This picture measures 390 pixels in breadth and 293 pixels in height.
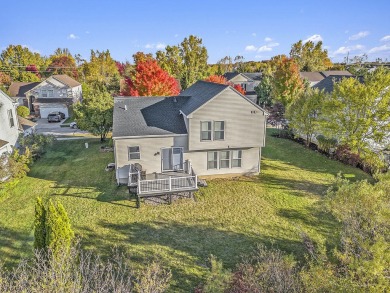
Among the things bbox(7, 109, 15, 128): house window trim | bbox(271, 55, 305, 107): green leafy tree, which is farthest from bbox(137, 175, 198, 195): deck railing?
bbox(271, 55, 305, 107): green leafy tree

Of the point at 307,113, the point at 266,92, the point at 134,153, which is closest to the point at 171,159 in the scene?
the point at 134,153

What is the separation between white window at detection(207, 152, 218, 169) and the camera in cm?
1850

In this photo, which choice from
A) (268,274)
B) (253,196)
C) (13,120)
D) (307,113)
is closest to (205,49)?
(307,113)

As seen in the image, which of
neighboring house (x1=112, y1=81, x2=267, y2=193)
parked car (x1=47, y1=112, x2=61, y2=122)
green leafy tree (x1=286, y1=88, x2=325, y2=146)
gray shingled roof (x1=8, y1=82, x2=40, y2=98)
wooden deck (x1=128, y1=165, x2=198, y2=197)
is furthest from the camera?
gray shingled roof (x1=8, y1=82, x2=40, y2=98)

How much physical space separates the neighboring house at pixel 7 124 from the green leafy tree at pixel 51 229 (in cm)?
1332

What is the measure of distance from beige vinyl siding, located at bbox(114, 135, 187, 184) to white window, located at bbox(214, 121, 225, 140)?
207cm

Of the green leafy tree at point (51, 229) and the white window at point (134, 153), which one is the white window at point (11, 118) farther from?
the green leafy tree at point (51, 229)

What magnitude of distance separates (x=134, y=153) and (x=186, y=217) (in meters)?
5.65

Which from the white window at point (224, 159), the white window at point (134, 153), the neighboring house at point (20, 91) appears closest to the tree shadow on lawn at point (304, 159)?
the white window at point (224, 159)

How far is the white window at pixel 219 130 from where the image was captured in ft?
58.0

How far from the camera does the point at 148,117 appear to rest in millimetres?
18875

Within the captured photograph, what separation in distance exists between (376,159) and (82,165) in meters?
22.8

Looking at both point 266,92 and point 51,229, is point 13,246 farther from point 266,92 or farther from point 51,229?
point 266,92

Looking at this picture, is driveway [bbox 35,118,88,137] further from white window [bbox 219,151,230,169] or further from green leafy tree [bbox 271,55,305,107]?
green leafy tree [bbox 271,55,305,107]
